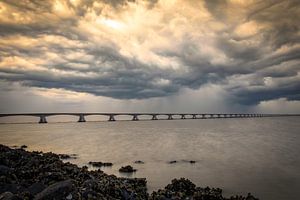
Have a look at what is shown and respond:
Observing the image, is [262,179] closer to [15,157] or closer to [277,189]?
[277,189]

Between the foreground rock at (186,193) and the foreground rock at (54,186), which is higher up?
the foreground rock at (54,186)

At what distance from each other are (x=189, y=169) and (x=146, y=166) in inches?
191

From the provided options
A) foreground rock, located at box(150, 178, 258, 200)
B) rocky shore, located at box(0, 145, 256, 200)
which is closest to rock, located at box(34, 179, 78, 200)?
rocky shore, located at box(0, 145, 256, 200)

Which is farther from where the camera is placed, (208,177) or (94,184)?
(208,177)

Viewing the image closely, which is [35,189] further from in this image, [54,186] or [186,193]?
[186,193]

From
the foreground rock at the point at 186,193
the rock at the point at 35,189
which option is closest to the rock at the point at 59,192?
the rock at the point at 35,189

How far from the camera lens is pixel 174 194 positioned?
14953 millimetres

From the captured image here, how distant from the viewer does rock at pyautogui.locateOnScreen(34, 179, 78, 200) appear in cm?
1130

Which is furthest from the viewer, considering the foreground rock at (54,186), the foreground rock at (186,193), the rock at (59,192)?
the foreground rock at (186,193)

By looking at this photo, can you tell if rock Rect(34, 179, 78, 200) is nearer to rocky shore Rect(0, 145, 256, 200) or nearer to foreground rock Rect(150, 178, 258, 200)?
rocky shore Rect(0, 145, 256, 200)

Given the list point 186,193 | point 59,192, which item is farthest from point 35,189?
point 186,193

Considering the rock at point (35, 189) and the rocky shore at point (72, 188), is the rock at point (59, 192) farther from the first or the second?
the rock at point (35, 189)

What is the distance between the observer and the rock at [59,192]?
11.3 m

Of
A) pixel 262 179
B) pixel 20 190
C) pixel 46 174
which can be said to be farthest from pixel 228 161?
pixel 20 190
